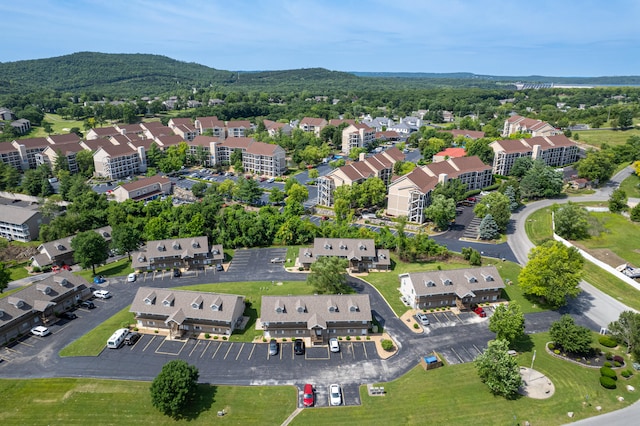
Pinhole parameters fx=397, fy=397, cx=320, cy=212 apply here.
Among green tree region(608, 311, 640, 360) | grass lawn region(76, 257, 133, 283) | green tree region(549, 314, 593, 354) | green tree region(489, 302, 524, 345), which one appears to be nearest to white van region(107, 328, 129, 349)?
grass lawn region(76, 257, 133, 283)

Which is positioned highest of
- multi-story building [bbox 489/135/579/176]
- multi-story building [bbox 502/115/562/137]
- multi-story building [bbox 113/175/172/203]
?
multi-story building [bbox 502/115/562/137]

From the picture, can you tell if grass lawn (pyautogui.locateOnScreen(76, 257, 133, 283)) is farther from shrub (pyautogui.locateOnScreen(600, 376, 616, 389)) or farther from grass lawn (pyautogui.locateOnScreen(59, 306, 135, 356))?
shrub (pyautogui.locateOnScreen(600, 376, 616, 389))

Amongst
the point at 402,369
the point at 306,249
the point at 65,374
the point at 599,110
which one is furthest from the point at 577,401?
the point at 599,110

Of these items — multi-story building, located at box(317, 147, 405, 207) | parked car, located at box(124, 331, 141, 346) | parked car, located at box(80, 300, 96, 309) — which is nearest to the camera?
parked car, located at box(124, 331, 141, 346)

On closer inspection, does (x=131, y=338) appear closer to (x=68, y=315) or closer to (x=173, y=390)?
(x=68, y=315)

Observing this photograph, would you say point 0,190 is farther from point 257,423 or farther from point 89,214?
point 257,423

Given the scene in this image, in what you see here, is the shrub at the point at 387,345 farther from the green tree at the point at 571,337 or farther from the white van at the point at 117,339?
the white van at the point at 117,339

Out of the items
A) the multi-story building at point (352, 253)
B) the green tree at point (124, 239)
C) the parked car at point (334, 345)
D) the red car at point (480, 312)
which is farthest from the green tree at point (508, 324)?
the green tree at point (124, 239)
